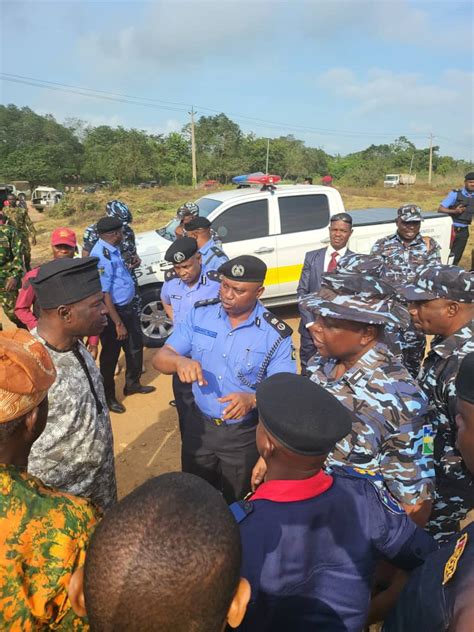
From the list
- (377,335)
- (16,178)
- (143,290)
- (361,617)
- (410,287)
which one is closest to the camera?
(361,617)

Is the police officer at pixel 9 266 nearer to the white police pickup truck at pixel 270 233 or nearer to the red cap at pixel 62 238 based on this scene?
the white police pickup truck at pixel 270 233

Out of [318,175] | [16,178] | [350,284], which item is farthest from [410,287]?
[318,175]

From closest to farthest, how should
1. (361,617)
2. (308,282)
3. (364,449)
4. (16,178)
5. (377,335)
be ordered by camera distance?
(361,617), (364,449), (377,335), (308,282), (16,178)

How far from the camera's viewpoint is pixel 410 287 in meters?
2.66

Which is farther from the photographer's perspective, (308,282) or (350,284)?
(308,282)

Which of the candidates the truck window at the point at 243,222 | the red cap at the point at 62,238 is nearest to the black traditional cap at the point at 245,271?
the red cap at the point at 62,238

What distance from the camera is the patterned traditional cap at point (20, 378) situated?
3.86 ft

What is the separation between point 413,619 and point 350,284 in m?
1.42

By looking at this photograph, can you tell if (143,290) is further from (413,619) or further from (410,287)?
(413,619)

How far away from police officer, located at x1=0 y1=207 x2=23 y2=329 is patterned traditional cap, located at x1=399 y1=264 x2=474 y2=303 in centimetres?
521

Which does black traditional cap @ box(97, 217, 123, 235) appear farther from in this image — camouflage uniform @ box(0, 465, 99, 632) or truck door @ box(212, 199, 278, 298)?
camouflage uniform @ box(0, 465, 99, 632)

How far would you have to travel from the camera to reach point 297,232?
6.71 m

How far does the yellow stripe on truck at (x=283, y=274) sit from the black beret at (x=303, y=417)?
533cm

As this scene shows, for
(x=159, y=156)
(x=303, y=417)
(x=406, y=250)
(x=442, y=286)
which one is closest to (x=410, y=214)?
(x=406, y=250)
